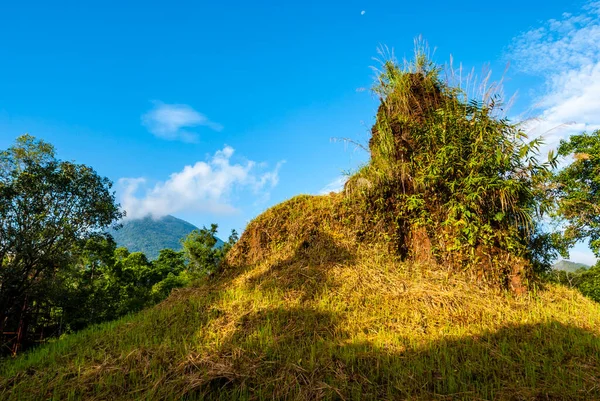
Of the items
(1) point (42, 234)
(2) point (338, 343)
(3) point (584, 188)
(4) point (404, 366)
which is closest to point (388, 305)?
(2) point (338, 343)

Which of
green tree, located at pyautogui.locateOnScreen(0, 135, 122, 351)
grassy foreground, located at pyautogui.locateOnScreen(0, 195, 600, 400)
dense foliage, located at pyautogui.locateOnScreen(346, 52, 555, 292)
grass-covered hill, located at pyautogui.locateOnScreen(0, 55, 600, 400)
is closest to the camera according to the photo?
grassy foreground, located at pyautogui.locateOnScreen(0, 195, 600, 400)

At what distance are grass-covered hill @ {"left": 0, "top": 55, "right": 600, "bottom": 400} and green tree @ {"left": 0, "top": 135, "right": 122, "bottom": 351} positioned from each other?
666cm

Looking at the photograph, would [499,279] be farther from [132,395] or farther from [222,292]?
[132,395]

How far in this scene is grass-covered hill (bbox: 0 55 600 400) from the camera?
398cm

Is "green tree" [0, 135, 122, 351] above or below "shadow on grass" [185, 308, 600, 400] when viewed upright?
above

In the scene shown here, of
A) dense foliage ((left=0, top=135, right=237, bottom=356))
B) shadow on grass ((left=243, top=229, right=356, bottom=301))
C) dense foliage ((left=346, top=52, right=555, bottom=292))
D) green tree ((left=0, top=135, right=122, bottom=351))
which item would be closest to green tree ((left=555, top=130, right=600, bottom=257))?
dense foliage ((left=346, top=52, right=555, bottom=292))

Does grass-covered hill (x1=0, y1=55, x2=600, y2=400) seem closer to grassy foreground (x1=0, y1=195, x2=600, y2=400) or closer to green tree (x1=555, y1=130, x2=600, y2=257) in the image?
grassy foreground (x1=0, y1=195, x2=600, y2=400)

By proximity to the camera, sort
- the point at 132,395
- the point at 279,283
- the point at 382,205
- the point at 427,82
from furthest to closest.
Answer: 1. the point at 427,82
2. the point at 382,205
3. the point at 279,283
4. the point at 132,395

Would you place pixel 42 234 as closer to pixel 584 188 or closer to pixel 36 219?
pixel 36 219

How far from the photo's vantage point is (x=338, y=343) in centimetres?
494

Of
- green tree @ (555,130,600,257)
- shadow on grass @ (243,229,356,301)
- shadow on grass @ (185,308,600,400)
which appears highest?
green tree @ (555,130,600,257)

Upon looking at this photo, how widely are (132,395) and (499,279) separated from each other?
6918mm

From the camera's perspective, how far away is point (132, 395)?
3.93 m

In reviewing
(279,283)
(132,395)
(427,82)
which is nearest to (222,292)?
(279,283)
